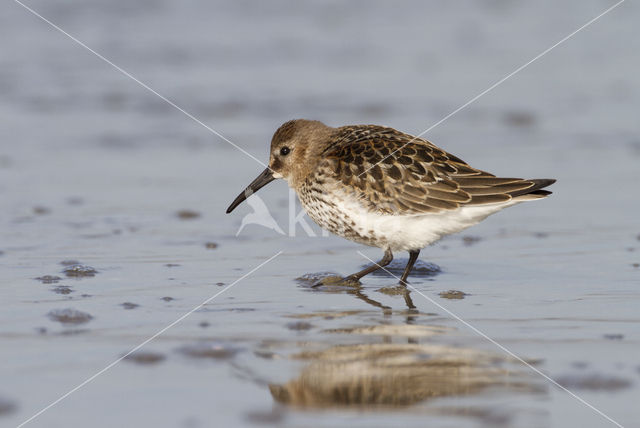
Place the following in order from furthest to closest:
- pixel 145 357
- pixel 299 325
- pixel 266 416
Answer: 1. pixel 299 325
2. pixel 145 357
3. pixel 266 416

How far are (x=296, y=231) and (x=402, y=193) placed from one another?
179 cm

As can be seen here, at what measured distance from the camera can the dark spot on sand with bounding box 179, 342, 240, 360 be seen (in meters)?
4.56

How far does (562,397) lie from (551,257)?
2964mm

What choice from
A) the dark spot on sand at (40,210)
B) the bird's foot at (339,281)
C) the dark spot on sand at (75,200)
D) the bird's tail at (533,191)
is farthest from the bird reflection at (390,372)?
the dark spot on sand at (75,200)

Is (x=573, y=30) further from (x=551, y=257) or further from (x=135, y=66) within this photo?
(x=551, y=257)

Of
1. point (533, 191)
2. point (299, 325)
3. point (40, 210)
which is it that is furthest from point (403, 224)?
point (40, 210)

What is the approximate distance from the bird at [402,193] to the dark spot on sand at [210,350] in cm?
171

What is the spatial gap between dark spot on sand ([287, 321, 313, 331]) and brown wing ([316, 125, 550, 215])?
1254 millimetres

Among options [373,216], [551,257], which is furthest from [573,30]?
[373,216]

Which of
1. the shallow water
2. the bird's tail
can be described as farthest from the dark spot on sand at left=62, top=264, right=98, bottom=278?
the bird's tail

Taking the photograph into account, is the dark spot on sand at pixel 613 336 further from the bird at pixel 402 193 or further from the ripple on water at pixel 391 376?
the bird at pixel 402 193

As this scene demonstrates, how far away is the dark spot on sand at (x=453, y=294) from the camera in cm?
585

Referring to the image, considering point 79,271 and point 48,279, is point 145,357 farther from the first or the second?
point 79,271

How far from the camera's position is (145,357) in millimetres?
4508
